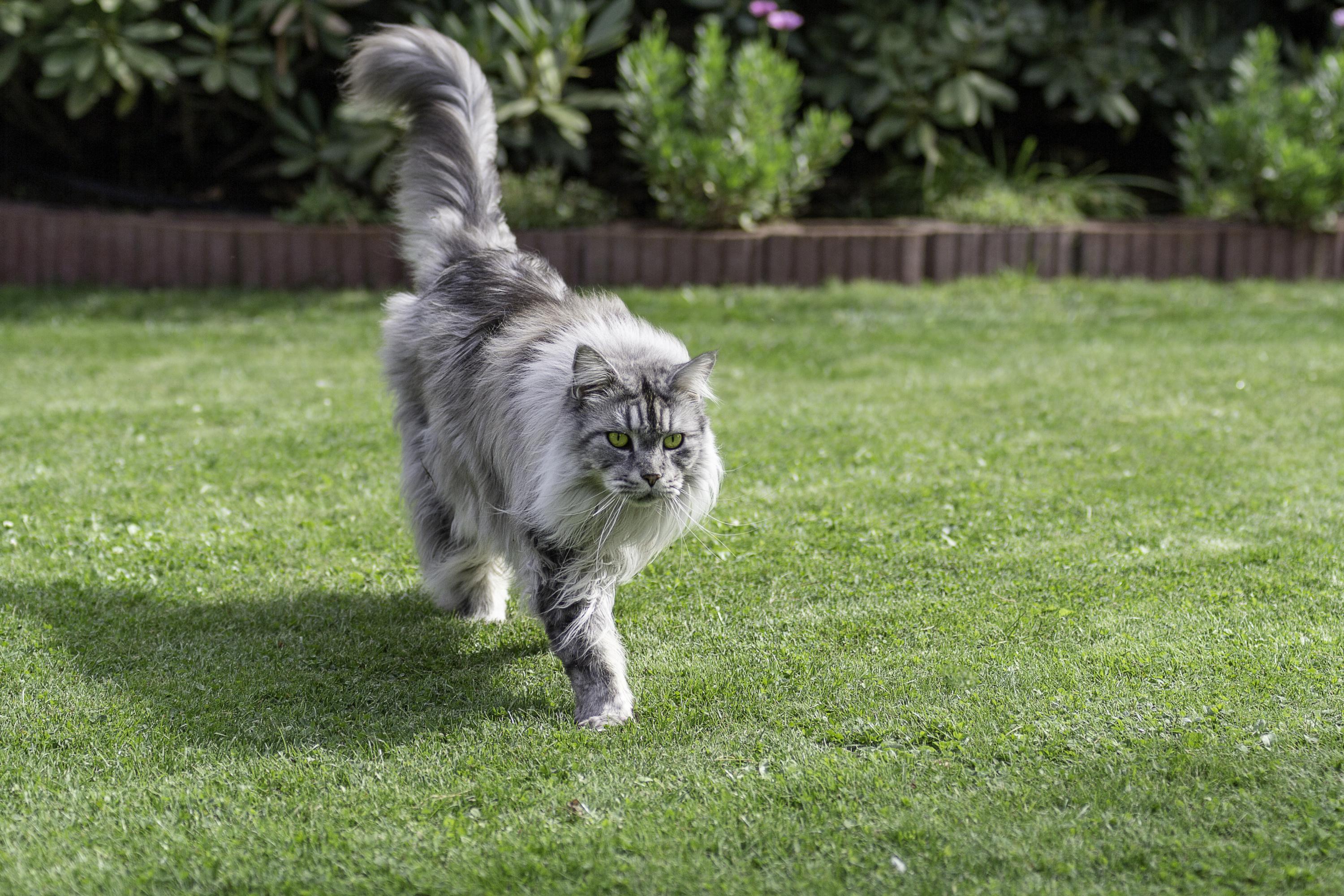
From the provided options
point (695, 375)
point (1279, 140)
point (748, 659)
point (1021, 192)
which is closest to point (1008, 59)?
point (1021, 192)

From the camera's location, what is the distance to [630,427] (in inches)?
146

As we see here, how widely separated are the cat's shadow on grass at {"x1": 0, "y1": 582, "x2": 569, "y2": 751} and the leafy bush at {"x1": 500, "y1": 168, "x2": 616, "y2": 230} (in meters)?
5.20

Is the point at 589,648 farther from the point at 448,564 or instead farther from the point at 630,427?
the point at 448,564

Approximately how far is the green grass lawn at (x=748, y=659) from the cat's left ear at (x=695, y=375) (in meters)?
0.91

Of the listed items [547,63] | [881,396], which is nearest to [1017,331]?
[881,396]

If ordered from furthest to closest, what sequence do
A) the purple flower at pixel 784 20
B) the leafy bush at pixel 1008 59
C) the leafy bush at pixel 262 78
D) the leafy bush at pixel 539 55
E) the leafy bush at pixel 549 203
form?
the leafy bush at pixel 1008 59
the purple flower at pixel 784 20
the leafy bush at pixel 549 203
the leafy bush at pixel 539 55
the leafy bush at pixel 262 78

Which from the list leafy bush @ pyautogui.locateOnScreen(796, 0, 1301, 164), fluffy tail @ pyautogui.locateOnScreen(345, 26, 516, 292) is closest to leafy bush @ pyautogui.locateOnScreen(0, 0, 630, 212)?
leafy bush @ pyautogui.locateOnScreen(796, 0, 1301, 164)

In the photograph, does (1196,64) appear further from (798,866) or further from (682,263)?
(798,866)

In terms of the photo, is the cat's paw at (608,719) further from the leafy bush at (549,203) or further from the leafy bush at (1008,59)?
the leafy bush at (1008,59)

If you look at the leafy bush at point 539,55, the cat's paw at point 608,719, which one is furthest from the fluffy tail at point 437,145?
the leafy bush at point 539,55

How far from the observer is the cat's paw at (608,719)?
3705mm

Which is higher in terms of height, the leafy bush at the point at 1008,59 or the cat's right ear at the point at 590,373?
the leafy bush at the point at 1008,59

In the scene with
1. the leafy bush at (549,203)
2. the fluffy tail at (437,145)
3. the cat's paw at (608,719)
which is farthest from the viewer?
the leafy bush at (549,203)

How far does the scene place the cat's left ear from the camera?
3.82m
